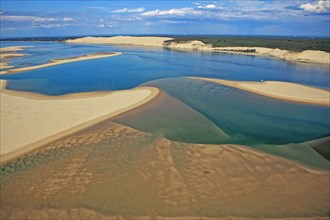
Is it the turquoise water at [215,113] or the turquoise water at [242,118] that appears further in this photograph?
the turquoise water at [242,118]

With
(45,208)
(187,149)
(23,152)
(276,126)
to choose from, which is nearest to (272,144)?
(276,126)

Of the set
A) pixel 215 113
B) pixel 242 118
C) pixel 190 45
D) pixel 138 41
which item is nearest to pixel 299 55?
pixel 190 45

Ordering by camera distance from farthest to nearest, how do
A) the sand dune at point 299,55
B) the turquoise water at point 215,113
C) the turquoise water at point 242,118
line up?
the sand dune at point 299,55 < the turquoise water at point 242,118 < the turquoise water at point 215,113

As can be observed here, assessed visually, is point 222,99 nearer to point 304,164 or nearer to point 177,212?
point 304,164

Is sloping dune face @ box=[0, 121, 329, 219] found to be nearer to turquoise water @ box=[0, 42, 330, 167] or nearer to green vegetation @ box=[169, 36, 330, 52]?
turquoise water @ box=[0, 42, 330, 167]

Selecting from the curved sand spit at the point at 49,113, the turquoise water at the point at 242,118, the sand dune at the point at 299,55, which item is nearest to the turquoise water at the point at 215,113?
the turquoise water at the point at 242,118

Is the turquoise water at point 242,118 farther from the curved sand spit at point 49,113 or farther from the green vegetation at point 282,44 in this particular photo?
the green vegetation at point 282,44
